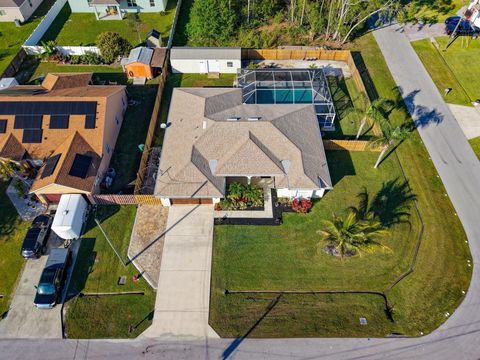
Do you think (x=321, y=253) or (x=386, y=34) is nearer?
(x=321, y=253)

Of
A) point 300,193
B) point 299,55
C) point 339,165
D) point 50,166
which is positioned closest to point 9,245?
point 50,166

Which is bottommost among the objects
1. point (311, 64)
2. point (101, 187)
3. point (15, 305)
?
point (15, 305)

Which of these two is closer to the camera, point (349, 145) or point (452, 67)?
point (349, 145)

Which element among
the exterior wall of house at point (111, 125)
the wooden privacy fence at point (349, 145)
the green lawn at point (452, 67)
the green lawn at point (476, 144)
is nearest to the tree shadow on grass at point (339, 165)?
the wooden privacy fence at point (349, 145)

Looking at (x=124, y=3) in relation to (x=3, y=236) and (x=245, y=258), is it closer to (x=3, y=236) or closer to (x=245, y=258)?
(x=3, y=236)

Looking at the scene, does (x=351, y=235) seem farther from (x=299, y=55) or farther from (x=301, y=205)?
(x=299, y=55)

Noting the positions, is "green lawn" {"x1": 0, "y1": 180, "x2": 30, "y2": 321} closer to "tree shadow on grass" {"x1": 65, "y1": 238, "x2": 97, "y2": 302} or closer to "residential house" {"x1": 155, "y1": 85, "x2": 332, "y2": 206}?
"tree shadow on grass" {"x1": 65, "y1": 238, "x2": 97, "y2": 302}

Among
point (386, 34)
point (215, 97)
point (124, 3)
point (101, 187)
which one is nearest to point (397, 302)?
point (215, 97)
